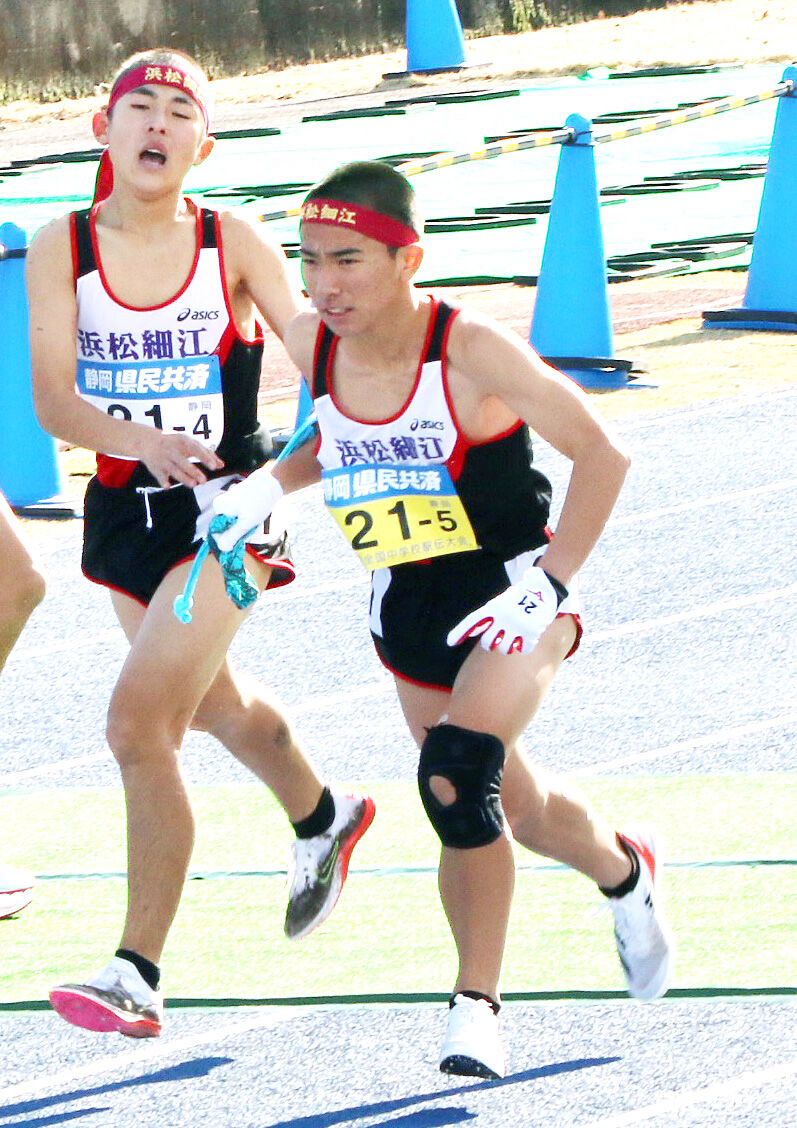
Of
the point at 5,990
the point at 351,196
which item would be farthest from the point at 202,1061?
the point at 351,196

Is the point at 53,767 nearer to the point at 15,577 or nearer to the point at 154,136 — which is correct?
the point at 15,577

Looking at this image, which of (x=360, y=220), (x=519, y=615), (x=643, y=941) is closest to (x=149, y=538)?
(x=360, y=220)

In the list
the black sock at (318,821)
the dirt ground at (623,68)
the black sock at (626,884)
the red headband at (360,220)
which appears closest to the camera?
Answer: the red headband at (360,220)

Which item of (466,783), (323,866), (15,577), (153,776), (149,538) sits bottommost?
(323,866)

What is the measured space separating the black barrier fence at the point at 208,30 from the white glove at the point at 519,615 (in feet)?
76.6

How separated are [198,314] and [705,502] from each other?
4.70m

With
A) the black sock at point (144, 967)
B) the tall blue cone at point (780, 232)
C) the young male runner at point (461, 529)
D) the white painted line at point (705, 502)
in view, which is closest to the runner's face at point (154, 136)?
the young male runner at point (461, 529)

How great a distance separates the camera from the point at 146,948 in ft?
14.5

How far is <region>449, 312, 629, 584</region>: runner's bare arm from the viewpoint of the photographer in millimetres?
4172

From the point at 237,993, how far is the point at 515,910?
0.74 metres

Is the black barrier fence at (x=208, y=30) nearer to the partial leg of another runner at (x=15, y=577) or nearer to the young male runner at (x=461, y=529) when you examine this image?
the partial leg of another runner at (x=15, y=577)

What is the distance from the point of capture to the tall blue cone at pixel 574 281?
38.4ft

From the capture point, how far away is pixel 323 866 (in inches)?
199

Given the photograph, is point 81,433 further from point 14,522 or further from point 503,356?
point 503,356
